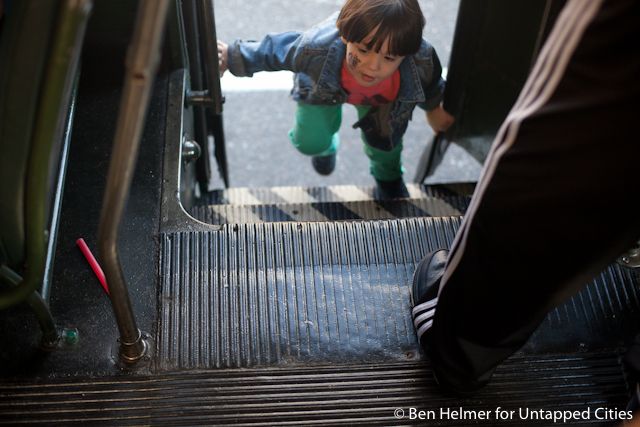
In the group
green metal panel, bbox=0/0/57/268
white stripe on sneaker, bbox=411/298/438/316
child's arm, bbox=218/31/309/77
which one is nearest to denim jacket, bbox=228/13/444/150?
child's arm, bbox=218/31/309/77

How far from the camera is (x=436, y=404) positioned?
1.72 metres

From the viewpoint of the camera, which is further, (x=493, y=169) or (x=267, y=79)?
(x=267, y=79)

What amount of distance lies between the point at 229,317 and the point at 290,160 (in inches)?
70.5

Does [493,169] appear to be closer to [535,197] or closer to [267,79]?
[535,197]

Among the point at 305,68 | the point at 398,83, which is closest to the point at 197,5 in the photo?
the point at 305,68

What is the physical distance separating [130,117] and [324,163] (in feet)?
6.66

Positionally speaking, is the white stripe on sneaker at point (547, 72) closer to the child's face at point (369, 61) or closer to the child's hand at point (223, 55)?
the child's face at point (369, 61)

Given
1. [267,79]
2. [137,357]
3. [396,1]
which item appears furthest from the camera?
[267,79]

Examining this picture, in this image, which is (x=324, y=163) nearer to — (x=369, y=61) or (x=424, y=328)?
(x=369, y=61)

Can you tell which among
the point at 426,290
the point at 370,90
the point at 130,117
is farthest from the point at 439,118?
the point at 130,117

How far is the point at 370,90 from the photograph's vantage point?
8.17ft

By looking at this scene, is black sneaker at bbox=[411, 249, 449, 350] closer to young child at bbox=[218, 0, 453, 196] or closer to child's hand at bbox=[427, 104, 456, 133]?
young child at bbox=[218, 0, 453, 196]

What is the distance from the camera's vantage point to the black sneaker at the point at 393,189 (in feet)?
10.1

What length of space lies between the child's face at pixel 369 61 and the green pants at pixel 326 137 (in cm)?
29
